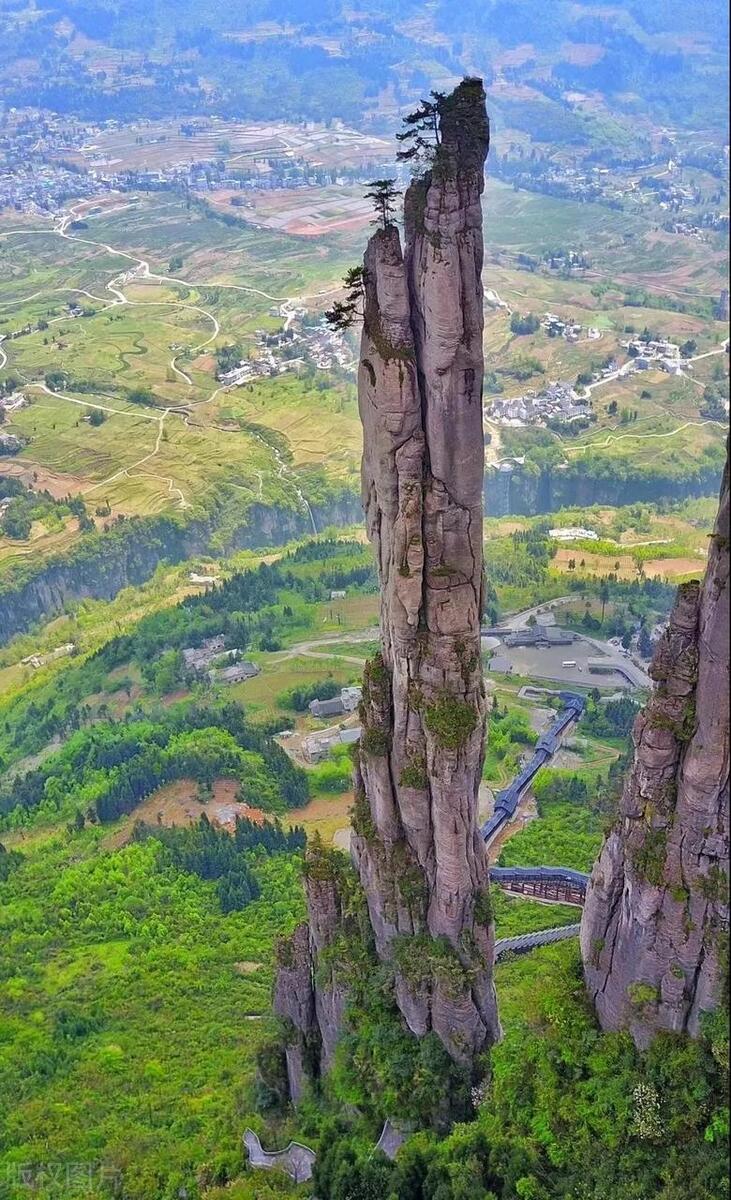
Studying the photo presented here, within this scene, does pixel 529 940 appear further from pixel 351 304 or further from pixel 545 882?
pixel 351 304

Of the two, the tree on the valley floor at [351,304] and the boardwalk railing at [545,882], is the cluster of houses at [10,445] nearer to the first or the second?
the boardwalk railing at [545,882]

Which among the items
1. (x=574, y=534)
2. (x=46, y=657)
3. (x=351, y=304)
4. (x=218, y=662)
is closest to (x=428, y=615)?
(x=351, y=304)

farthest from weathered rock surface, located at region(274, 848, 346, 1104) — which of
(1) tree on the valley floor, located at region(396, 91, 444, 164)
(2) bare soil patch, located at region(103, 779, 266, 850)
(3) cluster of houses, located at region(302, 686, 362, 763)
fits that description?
(3) cluster of houses, located at region(302, 686, 362, 763)

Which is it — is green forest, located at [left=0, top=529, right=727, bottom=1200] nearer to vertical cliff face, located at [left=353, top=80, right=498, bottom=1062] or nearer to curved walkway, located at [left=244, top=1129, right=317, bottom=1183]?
curved walkway, located at [left=244, top=1129, right=317, bottom=1183]

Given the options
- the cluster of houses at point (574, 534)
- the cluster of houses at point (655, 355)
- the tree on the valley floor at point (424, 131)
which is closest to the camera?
the tree on the valley floor at point (424, 131)

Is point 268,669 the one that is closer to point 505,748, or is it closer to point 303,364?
point 505,748

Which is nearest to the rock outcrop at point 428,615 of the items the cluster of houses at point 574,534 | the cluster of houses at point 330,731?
the cluster of houses at point 330,731
